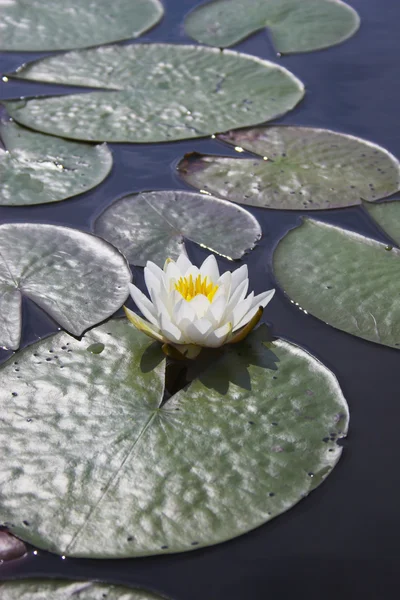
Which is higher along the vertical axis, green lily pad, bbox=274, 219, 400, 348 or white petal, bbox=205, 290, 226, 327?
white petal, bbox=205, 290, 226, 327

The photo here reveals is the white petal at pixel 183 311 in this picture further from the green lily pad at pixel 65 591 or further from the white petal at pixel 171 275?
the green lily pad at pixel 65 591

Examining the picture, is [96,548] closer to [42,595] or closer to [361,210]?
[42,595]

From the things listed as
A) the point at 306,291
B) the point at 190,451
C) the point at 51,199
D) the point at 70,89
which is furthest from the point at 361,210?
the point at 70,89

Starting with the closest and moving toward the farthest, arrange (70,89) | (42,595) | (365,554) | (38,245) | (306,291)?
1. (42,595)
2. (365,554)
3. (306,291)
4. (38,245)
5. (70,89)

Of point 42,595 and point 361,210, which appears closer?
point 42,595

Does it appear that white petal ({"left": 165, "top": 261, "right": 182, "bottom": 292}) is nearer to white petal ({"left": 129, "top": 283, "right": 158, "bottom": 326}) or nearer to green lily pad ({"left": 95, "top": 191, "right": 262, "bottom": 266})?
white petal ({"left": 129, "top": 283, "right": 158, "bottom": 326})

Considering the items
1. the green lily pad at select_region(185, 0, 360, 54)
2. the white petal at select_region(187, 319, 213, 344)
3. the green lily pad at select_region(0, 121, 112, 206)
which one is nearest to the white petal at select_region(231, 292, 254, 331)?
the white petal at select_region(187, 319, 213, 344)
